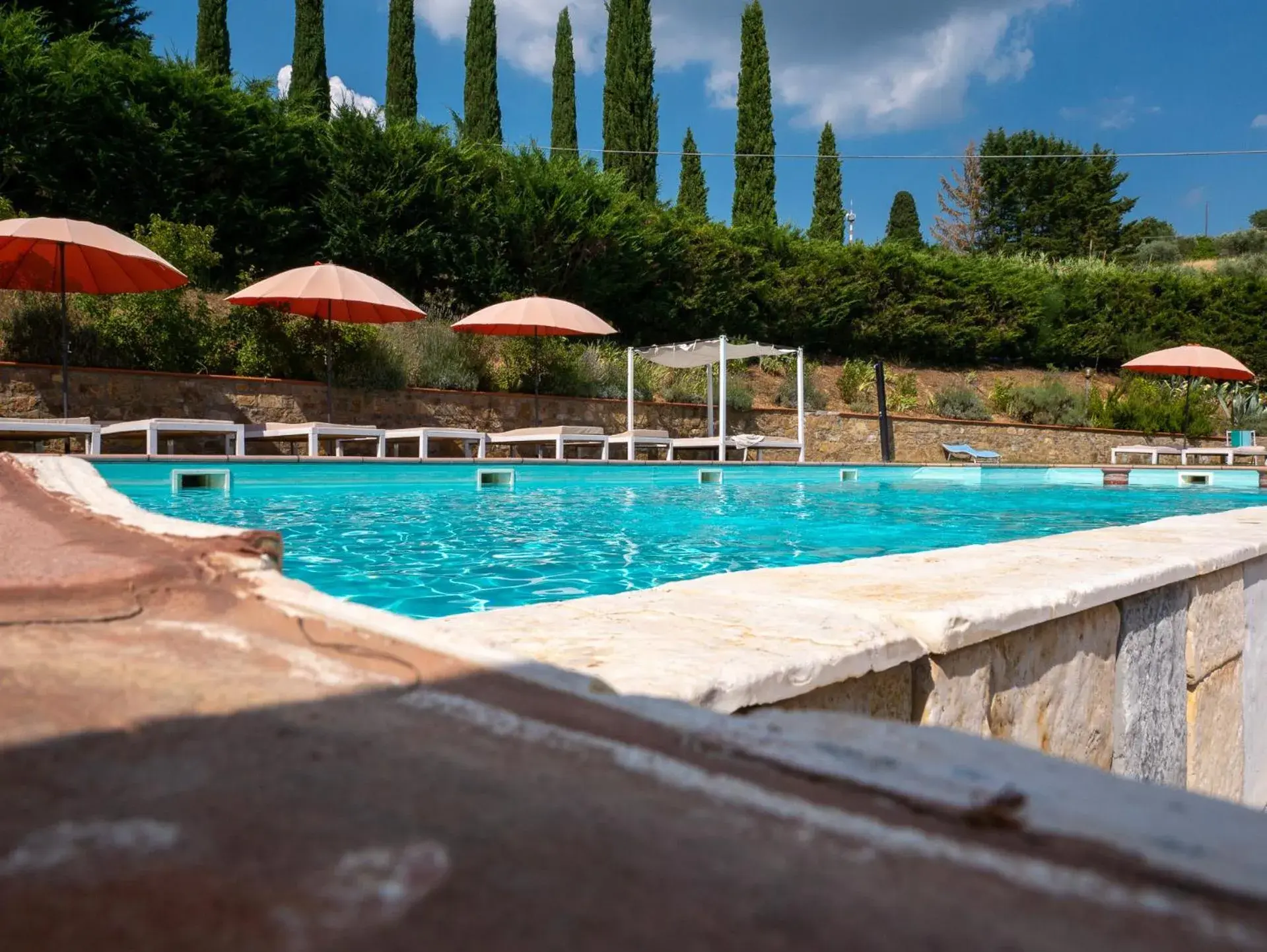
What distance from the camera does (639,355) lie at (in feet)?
45.7

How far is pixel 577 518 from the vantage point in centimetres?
679

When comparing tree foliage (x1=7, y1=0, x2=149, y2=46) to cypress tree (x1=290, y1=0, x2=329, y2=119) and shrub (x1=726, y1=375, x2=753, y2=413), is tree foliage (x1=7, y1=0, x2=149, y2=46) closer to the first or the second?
cypress tree (x1=290, y1=0, x2=329, y2=119)

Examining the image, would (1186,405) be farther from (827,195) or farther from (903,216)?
(903,216)

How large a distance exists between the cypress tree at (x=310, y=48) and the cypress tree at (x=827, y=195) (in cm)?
1411

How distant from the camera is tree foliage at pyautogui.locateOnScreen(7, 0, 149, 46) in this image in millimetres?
13297

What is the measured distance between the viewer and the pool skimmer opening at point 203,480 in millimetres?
7426

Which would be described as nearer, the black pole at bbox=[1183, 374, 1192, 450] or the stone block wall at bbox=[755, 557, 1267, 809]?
the stone block wall at bbox=[755, 557, 1267, 809]

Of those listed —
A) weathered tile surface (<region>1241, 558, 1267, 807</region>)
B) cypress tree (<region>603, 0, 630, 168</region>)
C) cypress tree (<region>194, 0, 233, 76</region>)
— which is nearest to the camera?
weathered tile surface (<region>1241, 558, 1267, 807</region>)

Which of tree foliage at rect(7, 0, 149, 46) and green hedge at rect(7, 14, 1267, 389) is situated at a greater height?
tree foliage at rect(7, 0, 149, 46)

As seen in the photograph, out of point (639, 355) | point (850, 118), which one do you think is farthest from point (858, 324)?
point (850, 118)

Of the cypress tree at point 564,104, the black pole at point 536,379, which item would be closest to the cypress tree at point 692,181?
the cypress tree at point 564,104

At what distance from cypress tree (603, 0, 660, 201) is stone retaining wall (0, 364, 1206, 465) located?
346 inches

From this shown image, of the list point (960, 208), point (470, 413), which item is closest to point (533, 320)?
point (470, 413)

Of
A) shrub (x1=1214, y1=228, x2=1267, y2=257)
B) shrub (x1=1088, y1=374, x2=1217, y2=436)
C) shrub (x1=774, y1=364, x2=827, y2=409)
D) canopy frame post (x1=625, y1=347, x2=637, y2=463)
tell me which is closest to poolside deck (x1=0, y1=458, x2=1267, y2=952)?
canopy frame post (x1=625, y1=347, x2=637, y2=463)
